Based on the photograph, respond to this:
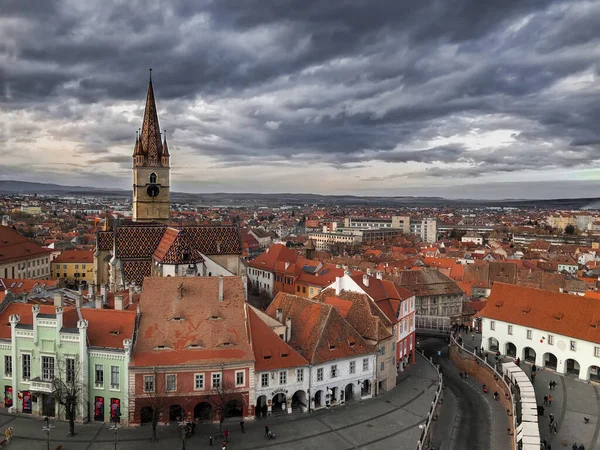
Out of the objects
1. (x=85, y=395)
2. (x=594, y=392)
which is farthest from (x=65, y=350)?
(x=594, y=392)

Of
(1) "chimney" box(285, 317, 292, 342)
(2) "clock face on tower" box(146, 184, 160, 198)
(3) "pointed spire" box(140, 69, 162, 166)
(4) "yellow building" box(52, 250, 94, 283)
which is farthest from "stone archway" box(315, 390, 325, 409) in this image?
(4) "yellow building" box(52, 250, 94, 283)

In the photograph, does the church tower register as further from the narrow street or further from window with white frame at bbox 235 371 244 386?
the narrow street

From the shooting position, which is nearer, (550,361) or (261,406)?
(261,406)

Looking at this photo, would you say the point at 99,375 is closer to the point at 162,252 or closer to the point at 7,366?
the point at 7,366

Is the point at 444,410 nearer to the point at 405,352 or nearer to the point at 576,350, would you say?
the point at 405,352

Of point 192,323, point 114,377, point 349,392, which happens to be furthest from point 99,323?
point 349,392
